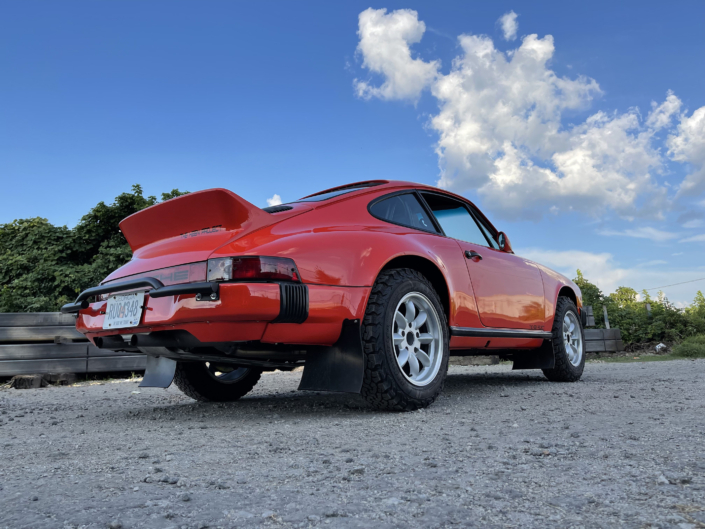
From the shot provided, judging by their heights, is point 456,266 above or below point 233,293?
above

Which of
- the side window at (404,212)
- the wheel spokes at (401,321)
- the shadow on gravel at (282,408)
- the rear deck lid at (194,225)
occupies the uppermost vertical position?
the side window at (404,212)

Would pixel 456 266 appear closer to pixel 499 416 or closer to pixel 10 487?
pixel 499 416

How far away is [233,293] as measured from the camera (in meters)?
2.53

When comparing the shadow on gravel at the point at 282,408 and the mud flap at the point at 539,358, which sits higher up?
the mud flap at the point at 539,358

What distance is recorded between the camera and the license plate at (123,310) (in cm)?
284

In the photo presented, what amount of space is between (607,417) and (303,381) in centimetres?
158

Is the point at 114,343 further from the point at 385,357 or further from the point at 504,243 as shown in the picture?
the point at 504,243

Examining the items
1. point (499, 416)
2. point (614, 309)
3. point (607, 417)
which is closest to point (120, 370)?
point (499, 416)

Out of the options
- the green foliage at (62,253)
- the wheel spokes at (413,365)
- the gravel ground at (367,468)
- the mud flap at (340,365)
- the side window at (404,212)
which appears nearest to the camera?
the gravel ground at (367,468)

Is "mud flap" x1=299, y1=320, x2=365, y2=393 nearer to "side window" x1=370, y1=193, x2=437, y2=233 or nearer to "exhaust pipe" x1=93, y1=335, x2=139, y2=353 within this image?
"side window" x1=370, y1=193, x2=437, y2=233

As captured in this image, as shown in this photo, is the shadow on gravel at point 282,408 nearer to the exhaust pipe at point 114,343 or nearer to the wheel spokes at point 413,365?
the wheel spokes at point 413,365

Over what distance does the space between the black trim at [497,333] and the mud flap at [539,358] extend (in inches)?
5.6

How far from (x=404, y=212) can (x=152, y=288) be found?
1726 mm

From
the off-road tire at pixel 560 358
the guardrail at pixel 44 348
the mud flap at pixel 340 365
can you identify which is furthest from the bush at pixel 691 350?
the guardrail at pixel 44 348
